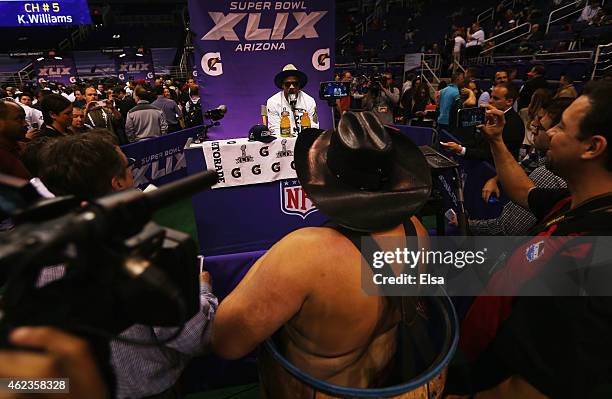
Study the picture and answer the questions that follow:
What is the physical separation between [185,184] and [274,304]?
56 cm

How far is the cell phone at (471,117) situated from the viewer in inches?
79.7

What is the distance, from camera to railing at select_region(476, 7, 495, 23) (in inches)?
672

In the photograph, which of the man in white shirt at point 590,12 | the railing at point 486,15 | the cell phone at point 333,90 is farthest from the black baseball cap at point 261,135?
the railing at point 486,15

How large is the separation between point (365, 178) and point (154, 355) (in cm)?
97

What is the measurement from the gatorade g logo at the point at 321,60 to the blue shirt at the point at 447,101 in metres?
2.19

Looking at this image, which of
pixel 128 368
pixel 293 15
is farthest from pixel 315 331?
pixel 293 15

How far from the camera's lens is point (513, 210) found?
224 cm

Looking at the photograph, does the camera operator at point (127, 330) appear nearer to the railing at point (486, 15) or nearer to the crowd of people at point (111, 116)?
the crowd of people at point (111, 116)

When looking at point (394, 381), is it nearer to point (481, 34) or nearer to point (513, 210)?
point (513, 210)

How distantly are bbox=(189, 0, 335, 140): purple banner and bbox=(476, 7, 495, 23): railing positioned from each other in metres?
15.9

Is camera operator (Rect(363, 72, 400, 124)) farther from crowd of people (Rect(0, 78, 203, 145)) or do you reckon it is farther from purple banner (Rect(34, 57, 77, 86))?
purple banner (Rect(34, 57, 77, 86))

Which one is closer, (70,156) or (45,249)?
(45,249)

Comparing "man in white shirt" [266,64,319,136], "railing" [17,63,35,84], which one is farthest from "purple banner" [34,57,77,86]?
"man in white shirt" [266,64,319,136]

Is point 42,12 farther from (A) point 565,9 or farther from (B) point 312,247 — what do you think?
(A) point 565,9
